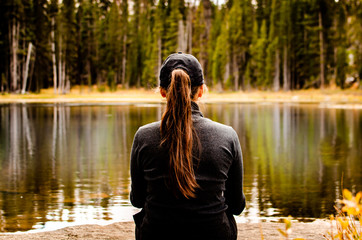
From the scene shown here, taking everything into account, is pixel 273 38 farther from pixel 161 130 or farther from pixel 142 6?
pixel 161 130

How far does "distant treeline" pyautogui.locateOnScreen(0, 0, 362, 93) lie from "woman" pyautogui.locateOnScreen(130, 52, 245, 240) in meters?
50.3

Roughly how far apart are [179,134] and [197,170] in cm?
22

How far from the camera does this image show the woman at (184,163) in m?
2.48

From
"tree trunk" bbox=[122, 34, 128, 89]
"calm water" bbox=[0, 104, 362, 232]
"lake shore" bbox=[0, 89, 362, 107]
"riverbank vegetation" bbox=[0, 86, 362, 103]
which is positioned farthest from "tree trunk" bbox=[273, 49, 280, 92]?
"calm water" bbox=[0, 104, 362, 232]

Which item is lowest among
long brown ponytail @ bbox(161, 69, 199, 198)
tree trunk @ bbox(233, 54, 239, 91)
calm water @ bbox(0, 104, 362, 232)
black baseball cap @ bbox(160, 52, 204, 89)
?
calm water @ bbox(0, 104, 362, 232)

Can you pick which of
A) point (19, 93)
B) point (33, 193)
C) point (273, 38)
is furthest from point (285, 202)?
point (273, 38)

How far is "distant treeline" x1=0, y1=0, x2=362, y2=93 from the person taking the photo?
55.3 metres

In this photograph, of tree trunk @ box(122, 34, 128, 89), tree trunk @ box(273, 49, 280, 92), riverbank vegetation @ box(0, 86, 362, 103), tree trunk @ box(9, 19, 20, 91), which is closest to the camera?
riverbank vegetation @ box(0, 86, 362, 103)

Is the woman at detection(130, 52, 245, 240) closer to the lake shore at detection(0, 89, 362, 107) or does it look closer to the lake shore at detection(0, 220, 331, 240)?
the lake shore at detection(0, 220, 331, 240)

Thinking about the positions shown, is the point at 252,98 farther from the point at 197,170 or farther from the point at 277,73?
the point at 197,170

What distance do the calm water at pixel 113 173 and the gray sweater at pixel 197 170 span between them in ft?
1.53

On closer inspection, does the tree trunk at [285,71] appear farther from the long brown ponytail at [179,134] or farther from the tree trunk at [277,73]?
the long brown ponytail at [179,134]

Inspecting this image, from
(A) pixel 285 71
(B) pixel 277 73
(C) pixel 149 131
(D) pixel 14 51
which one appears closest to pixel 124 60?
(D) pixel 14 51

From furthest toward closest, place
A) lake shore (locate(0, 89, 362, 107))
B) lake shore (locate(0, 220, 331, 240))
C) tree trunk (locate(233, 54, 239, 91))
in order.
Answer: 1. tree trunk (locate(233, 54, 239, 91))
2. lake shore (locate(0, 89, 362, 107))
3. lake shore (locate(0, 220, 331, 240))
